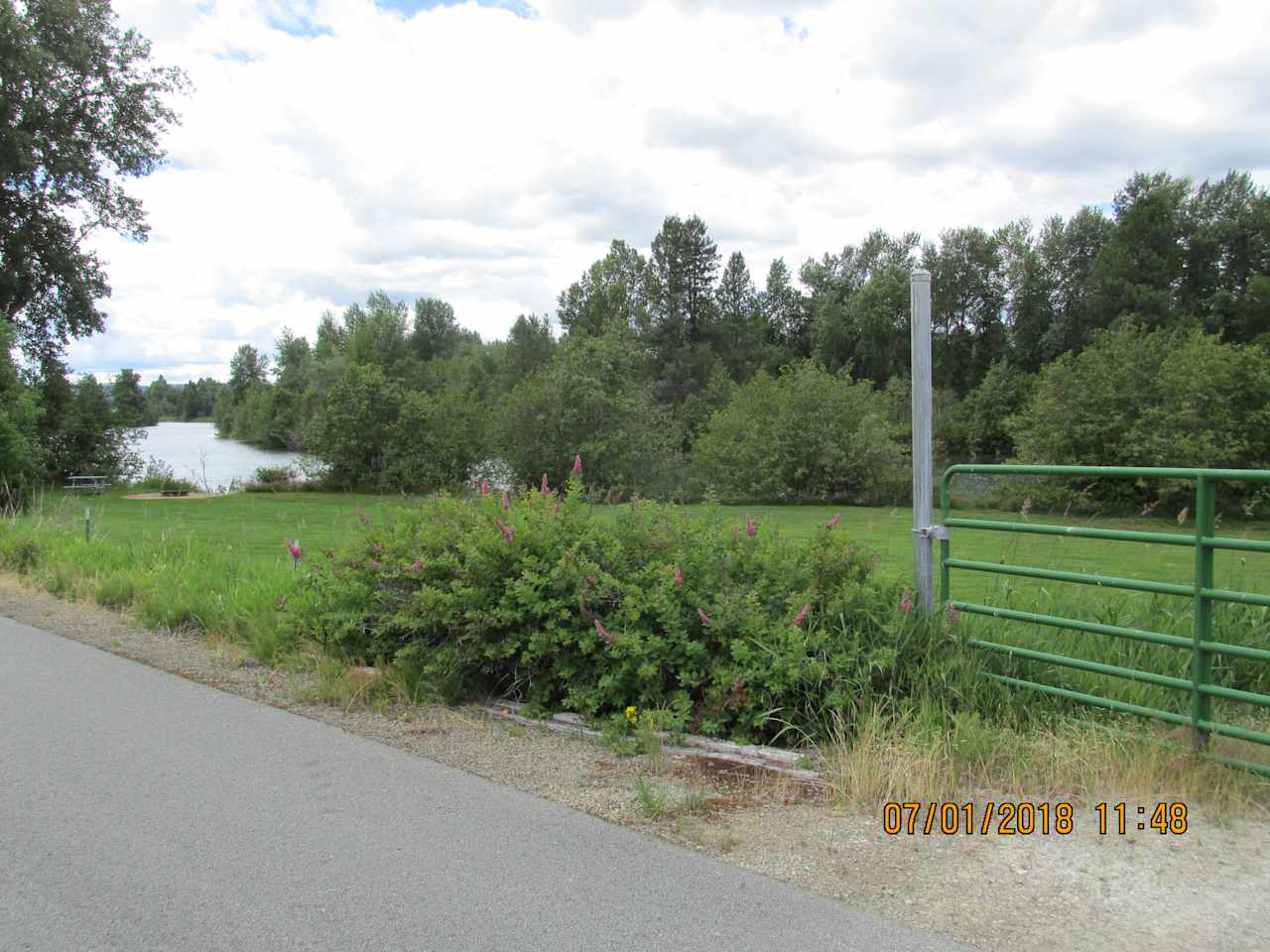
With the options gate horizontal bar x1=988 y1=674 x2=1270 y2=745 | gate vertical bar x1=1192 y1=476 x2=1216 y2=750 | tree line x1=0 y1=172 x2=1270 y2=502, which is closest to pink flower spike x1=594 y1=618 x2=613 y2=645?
gate horizontal bar x1=988 y1=674 x2=1270 y2=745

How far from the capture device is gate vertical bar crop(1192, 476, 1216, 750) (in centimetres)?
445

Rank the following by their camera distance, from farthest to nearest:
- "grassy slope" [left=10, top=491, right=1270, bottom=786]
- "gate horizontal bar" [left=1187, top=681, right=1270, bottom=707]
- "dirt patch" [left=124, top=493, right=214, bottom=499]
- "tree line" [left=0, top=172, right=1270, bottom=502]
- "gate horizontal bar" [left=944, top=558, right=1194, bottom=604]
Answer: "dirt patch" [left=124, top=493, right=214, bottom=499], "tree line" [left=0, top=172, right=1270, bottom=502], "grassy slope" [left=10, top=491, right=1270, bottom=786], "gate horizontal bar" [left=944, top=558, right=1194, bottom=604], "gate horizontal bar" [left=1187, top=681, right=1270, bottom=707]

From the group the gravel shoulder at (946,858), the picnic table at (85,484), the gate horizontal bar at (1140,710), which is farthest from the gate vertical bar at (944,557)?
the picnic table at (85,484)

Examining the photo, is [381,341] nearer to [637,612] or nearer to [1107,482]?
[1107,482]

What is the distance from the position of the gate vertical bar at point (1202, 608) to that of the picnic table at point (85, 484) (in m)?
38.3

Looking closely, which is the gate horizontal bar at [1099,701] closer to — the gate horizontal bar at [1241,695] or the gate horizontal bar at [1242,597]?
the gate horizontal bar at [1241,695]

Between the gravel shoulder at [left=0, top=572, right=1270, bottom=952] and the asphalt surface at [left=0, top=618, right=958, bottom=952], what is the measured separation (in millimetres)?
162

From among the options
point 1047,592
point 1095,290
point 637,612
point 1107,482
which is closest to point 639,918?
point 637,612

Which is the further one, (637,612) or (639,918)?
(637,612)

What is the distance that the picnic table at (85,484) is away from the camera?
36.0 meters

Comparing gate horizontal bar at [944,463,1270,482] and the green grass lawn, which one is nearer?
gate horizontal bar at [944,463,1270,482]

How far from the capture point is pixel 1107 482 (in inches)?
763

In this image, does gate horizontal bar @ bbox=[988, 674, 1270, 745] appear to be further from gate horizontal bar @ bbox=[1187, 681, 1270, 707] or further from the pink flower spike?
the pink flower spike

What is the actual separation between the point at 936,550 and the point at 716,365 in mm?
66999
